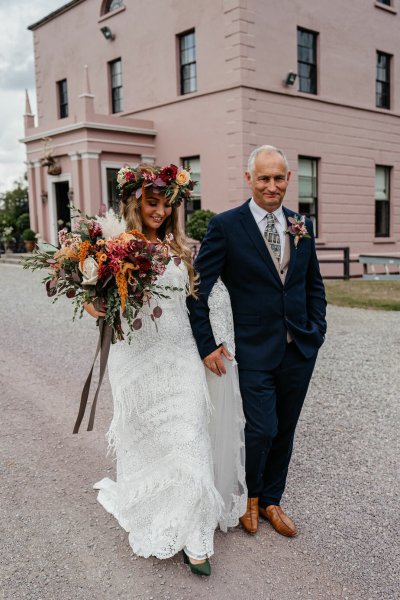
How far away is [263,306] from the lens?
302 cm

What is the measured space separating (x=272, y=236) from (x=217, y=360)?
0.74 meters

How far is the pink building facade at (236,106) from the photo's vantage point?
1524 cm

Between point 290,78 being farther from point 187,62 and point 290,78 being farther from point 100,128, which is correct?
point 100,128

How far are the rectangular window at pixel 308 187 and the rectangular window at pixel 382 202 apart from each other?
3.07 m

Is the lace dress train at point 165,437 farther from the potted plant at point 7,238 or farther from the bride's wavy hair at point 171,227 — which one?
the potted plant at point 7,238

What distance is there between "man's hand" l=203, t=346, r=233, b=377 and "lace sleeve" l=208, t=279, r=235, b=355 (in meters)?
0.03

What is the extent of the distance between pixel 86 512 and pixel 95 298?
1.42 m

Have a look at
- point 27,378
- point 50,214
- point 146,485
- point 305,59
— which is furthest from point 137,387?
point 50,214

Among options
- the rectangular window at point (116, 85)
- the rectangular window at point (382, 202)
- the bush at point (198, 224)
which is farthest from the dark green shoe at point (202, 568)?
the rectangular window at point (116, 85)

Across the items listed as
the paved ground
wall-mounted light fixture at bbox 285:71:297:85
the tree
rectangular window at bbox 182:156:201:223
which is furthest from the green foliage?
the paved ground

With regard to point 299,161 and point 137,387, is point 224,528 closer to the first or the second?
point 137,387

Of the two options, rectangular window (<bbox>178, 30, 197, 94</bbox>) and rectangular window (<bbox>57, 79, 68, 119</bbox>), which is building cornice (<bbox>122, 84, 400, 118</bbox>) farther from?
rectangular window (<bbox>57, 79, 68, 119</bbox>)

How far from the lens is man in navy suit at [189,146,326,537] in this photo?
2.99 metres

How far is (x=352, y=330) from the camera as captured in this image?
8.57 m
